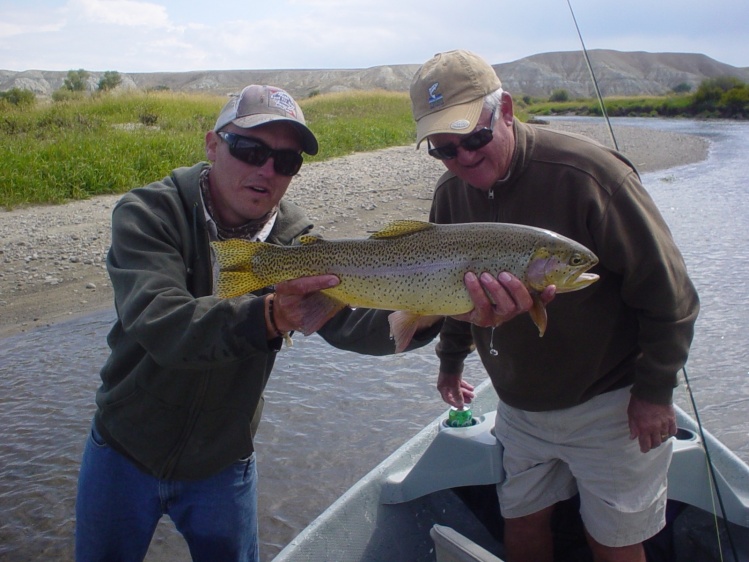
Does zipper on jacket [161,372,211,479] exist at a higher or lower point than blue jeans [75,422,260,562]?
higher

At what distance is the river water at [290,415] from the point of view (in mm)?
4664

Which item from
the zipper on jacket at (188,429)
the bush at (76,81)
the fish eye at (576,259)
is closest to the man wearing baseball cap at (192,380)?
the zipper on jacket at (188,429)

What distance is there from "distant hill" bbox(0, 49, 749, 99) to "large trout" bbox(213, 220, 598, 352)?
377 ft

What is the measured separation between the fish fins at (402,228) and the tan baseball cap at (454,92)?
38 cm

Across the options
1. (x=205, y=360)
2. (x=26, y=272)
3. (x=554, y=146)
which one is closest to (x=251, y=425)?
(x=205, y=360)

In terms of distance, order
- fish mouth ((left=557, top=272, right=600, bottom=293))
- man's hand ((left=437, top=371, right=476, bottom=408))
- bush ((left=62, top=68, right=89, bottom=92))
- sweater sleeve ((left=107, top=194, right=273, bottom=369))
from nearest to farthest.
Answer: sweater sleeve ((left=107, top=194, right=273, bottom=369))
fish mouth ((left=557, top=272, right=600, bottom=293))
man's hand ((left=437, top=371, right=476, bottom=408))
bush ((left=62, top=68, right=89, bottom=92))

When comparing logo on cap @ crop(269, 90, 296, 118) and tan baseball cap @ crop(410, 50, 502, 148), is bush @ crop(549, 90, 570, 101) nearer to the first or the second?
tan baseball cap @ crop(410, 50, 502, 148)

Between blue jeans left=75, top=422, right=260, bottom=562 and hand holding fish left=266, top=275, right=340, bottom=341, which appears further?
blue jeans left=75, top=422, right=260, bottom=562

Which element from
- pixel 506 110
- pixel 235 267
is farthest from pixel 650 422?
pixel 235 267

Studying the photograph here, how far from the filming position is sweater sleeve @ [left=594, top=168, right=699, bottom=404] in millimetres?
2453

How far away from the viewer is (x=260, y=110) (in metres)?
2.58

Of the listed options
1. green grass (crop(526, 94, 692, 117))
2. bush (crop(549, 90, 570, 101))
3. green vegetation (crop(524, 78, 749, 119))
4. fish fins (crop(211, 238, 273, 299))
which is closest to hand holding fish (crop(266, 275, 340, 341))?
fish fins (crop(211, 238, 273, 299))

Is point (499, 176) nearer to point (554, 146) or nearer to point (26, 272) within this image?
point (554, 146)

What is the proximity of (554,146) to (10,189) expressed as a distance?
11.3 m
